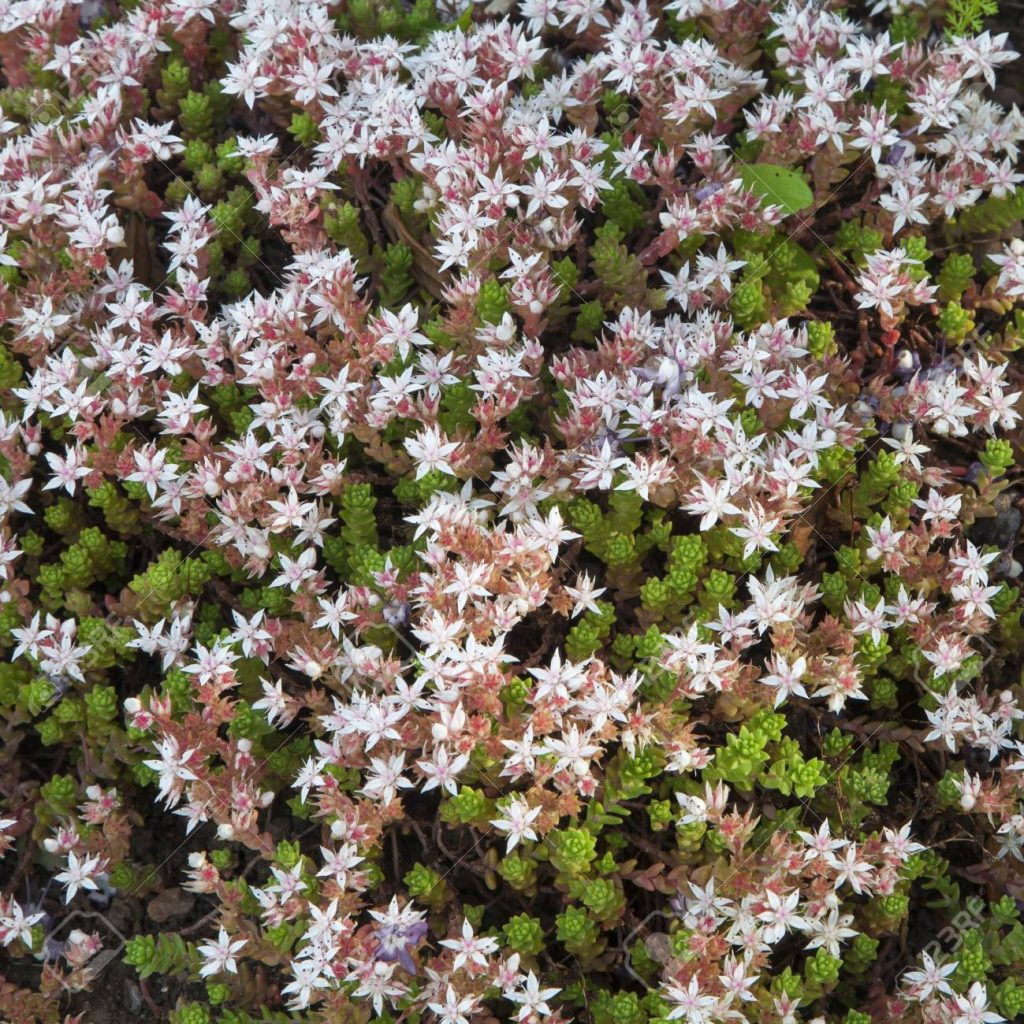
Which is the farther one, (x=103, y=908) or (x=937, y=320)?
(x=937, y=320)

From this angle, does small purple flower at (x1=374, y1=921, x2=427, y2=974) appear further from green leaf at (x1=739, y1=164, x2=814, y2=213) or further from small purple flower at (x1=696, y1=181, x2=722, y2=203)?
green leaf at (x1=739, y1=164, x2=814, y2=213)

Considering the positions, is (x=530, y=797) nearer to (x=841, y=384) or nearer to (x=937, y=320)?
(x=841, y=384)

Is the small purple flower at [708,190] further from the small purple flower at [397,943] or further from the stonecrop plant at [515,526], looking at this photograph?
the small purple flower at [397,943]

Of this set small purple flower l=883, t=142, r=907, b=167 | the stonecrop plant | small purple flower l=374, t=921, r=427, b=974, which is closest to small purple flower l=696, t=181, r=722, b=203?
the stonecrop plant

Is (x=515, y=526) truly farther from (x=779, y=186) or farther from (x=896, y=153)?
(x=896, y=153)

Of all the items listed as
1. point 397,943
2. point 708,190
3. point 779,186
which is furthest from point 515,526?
point 779,186

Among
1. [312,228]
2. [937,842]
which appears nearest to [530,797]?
[937,842]
